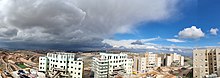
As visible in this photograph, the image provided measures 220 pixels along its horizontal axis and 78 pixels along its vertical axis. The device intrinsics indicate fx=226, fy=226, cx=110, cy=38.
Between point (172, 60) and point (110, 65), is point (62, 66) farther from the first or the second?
point (172, 60)

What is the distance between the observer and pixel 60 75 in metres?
49.3

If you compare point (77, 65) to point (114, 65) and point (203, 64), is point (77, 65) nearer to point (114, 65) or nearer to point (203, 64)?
point (114, 65)

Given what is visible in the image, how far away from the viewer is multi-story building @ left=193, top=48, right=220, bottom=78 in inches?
1852

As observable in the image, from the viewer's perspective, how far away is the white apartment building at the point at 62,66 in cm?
4856

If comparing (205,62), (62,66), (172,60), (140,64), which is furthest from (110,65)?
(172,60)

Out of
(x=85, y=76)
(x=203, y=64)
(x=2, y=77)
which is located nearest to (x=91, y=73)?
(x=85, y=76)

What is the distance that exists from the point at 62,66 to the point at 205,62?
30.6 meters

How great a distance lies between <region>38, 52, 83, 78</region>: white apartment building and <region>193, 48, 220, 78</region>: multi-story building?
2477 cm

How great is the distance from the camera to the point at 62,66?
4994 cm

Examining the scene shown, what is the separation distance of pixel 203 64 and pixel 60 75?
3065 cm

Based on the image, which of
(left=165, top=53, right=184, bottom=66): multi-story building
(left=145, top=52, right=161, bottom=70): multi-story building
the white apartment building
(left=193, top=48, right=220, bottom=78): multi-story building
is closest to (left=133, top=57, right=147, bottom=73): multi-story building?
(left=145, top=52, right=161, bottom=70): multi-story building

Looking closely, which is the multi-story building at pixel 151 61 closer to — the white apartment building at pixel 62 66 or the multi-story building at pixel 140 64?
the multi-story building at pixel 140 64

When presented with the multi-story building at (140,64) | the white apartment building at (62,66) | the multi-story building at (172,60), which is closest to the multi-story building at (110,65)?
the white apartment building at (62,66)

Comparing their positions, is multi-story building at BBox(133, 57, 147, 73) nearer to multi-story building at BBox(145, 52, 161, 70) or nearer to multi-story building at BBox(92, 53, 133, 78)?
multi-story building at BBox(145, 52, 161, 70)
